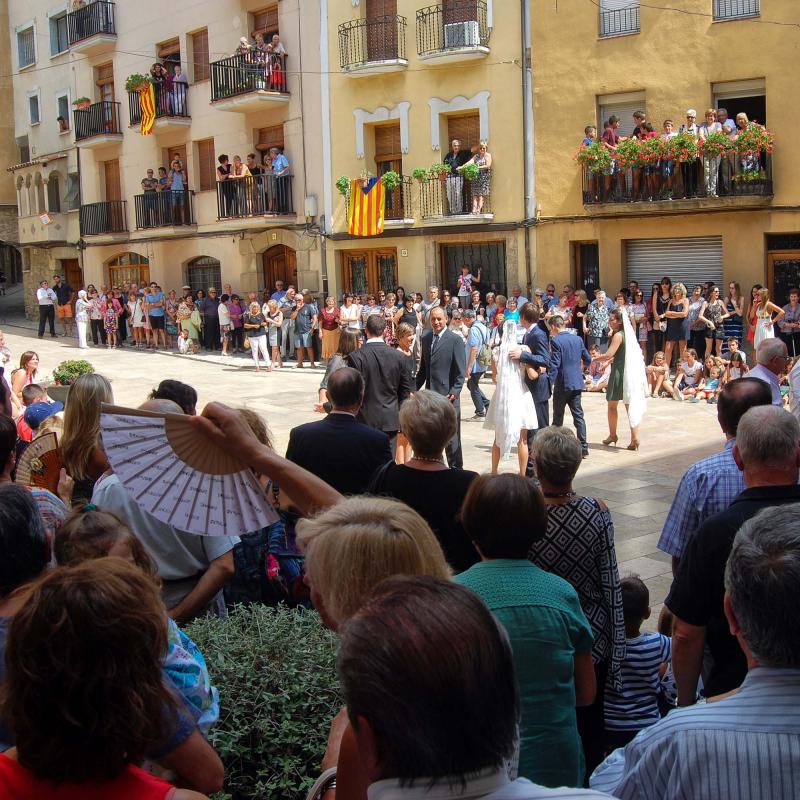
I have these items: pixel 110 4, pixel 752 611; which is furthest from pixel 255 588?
pixel 110 4

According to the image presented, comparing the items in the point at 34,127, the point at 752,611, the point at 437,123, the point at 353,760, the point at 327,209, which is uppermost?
the point at 34,127

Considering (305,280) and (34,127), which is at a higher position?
(34,127)

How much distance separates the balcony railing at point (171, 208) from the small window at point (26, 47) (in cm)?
1009

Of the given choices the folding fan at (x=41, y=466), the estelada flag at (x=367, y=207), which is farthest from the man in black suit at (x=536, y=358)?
A: the estelada flag at (x=367, y=207)

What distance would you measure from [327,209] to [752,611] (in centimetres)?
2392

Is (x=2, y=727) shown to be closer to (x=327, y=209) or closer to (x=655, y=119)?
(x=655, y=119)

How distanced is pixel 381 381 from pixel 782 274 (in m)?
13.3

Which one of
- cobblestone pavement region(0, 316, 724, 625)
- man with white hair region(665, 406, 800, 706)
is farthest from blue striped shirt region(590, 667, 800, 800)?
cobblestone pavement region(0, 316, 724, 625)

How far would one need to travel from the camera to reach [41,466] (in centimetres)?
505

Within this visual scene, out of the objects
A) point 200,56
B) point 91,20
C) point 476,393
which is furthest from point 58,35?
point 476,393

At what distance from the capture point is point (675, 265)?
2050 cm

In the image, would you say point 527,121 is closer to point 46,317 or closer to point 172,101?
point 172,101

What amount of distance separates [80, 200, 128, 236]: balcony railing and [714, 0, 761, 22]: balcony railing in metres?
18.9

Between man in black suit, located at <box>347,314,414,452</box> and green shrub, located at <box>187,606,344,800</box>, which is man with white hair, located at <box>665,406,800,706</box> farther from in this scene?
man in black suit, located at <box>347,314,414,452</box>
